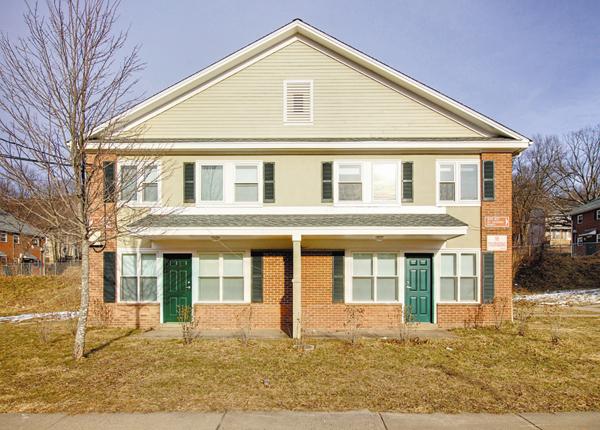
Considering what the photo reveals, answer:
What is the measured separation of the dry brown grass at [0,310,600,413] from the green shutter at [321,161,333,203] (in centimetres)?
442

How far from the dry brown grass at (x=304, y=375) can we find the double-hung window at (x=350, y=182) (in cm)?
440

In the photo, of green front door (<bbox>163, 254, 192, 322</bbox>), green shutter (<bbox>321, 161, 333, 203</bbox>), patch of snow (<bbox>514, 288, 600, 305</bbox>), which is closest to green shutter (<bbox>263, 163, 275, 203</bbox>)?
green shutter (<bbox>321, 161, 333, 203</bbox>)

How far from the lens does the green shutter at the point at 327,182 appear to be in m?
12.0

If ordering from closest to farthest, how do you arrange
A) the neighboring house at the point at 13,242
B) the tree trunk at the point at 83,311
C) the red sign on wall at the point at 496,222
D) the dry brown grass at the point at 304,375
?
the dry brown grass at the point at 304,375 < the tree trunk at the point at 83,311 < the red sign on wall at the point at 496,222 < the neighboring house at the point at 13,242

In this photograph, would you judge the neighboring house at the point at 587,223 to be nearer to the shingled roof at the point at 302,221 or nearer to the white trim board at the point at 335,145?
the white trim board at the point at 335,145

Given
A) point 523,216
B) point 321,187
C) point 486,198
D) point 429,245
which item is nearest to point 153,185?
point 321,187

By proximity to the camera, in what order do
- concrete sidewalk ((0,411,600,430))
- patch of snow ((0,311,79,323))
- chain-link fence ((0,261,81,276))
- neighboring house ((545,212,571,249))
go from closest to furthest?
concrete sidewalk ((0,411,600,430))
patch of snow ((0,311,79,323))
chain-link fence ((0,261,81,276))
neighboring house ((545,212,571,249))

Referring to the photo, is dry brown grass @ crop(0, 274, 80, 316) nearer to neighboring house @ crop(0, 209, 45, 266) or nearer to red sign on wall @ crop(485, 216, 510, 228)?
red sign on wall @ crop(485, 216, 510, 228)

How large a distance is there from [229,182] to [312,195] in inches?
105

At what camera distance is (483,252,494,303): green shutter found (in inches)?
464

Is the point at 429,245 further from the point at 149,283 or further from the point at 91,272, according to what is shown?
the point at 91,272

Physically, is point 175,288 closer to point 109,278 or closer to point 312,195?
point 109,278

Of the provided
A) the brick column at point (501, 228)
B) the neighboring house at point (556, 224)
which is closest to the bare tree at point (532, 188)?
the neighboring house at point (556, 224)

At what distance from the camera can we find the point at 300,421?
5.36 metres
